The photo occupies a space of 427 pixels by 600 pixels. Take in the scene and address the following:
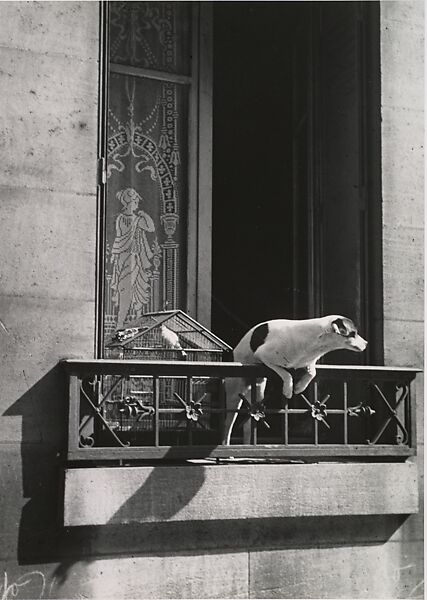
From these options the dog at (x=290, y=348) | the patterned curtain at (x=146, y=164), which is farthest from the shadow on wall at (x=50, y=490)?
the patterned curtain at (x=146, y=164)

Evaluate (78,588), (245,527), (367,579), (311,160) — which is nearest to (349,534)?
(367,579)

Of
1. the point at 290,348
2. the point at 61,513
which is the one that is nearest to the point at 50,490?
the point at 61,513

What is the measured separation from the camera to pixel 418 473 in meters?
9.38

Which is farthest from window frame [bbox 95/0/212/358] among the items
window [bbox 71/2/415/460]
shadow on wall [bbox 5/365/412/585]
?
shadow on wall [bbox 5/365/412/585]

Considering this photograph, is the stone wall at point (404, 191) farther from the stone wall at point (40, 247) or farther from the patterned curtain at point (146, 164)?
the stone wall at point (40, 247)

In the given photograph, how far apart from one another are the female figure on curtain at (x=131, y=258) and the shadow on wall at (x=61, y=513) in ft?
6.28

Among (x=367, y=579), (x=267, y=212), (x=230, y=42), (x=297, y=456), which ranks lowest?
(x=367, y=579)

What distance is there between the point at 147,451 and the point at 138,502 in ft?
1.45

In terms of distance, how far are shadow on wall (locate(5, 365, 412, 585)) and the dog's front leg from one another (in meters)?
0.95

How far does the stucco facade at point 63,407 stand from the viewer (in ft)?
26.1

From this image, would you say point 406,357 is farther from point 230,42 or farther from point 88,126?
point 230,42

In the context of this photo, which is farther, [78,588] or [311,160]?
[311,160]

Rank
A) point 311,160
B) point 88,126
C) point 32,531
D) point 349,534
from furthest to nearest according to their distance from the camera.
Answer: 1. point 311,160
2. point 349,534
3. point 88,126
4. point 32,531

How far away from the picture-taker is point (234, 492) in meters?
8.38
